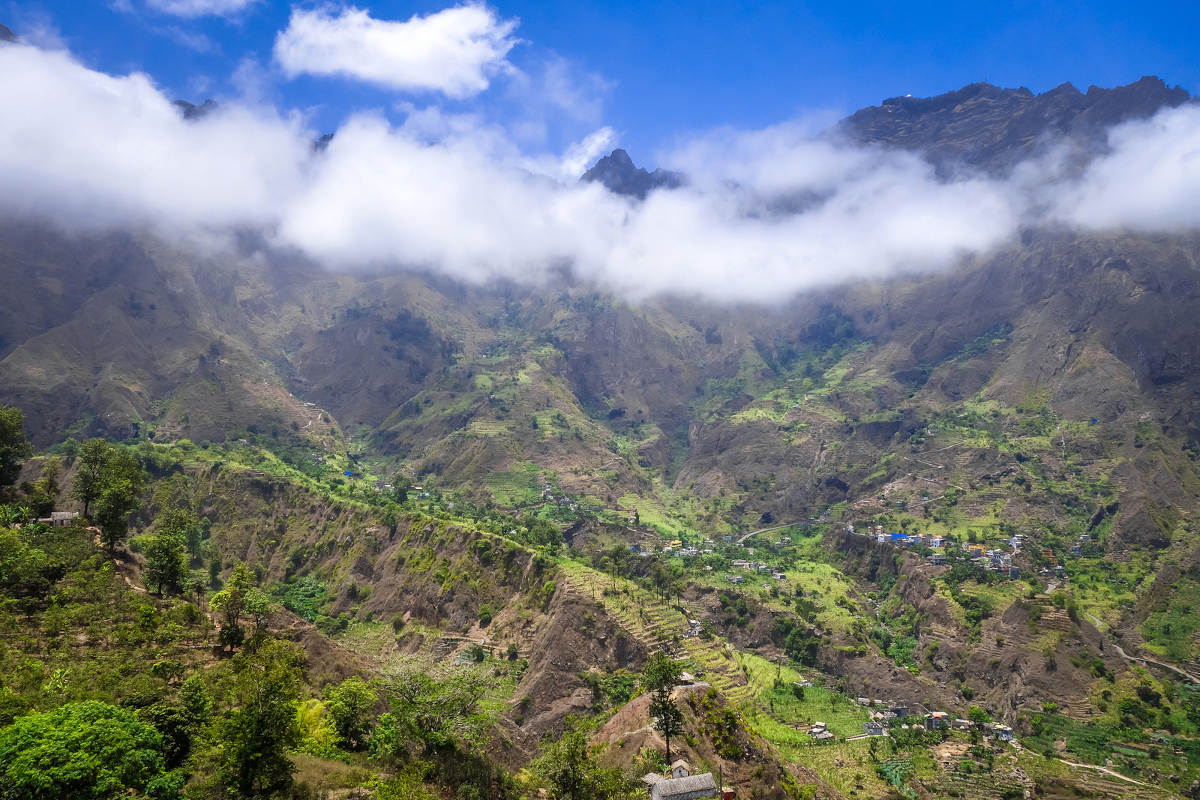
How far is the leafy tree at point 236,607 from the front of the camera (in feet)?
169

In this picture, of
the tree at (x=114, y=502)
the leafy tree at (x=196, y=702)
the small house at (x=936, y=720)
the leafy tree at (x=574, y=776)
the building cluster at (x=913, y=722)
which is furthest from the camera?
the small house at (x=936, y=720)

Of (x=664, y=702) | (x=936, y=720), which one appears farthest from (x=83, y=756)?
(x=936, y=720)

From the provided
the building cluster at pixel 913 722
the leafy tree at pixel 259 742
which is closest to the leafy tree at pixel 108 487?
the leafy tree at pixel 259 742

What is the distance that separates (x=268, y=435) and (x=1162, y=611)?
650 feet

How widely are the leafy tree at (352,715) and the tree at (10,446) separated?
4494cm

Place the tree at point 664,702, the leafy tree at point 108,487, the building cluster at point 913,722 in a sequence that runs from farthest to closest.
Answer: the building cluster at point 913,722 < the leafy tree at point 108,487 < the tree at point 664,702

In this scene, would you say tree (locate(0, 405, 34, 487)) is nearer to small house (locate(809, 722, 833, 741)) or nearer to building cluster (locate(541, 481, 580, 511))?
small house (locate(809, 722, 833, 741))

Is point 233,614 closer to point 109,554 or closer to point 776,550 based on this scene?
point 109,554

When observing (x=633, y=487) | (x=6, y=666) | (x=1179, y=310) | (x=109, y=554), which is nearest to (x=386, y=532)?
(x=109, y=554)

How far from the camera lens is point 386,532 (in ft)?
388

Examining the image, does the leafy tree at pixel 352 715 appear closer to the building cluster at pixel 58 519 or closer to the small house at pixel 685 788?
the small house at pixel 685 788

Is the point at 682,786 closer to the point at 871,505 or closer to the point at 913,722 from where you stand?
the point at 913,722

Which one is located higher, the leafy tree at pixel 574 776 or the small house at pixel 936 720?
the leafy tree at pixel 574 776

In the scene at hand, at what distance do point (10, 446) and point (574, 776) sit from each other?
62.7 metres
